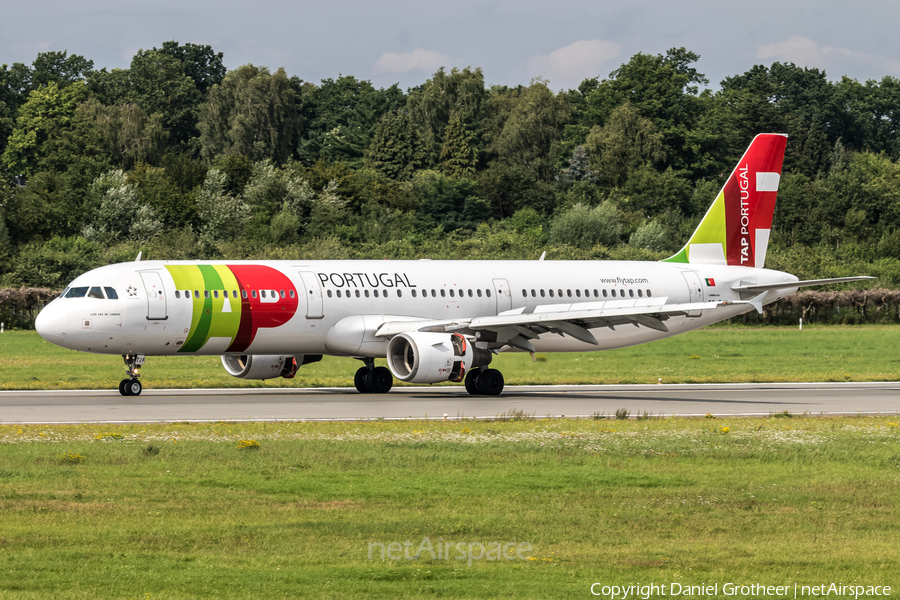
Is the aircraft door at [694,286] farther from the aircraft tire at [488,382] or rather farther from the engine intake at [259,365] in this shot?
the engine intake at [259,365]

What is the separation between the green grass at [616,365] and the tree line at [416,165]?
73.3 ft

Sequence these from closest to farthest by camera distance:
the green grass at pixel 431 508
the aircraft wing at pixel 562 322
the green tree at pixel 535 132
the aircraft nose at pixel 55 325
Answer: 1. the green grass at pixel 431 508
2. the aircraft nose at pixel 55 325
3. the aircraft wing at pixel 562 322
4. the green tree at pixel 535 132

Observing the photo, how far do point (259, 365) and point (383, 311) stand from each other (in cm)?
414

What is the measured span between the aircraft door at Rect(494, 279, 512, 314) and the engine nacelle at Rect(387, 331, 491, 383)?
402 cm

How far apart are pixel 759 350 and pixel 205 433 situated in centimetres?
4163

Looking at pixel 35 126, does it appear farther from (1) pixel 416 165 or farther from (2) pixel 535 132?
(2) pixel 535 132

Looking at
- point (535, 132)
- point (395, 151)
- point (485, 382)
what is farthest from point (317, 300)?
point (535, 132)

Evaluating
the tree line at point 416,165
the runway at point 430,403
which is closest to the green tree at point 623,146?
the tree line at point 416,165

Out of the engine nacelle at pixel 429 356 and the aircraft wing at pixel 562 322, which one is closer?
the engine nacelle at pixel 429 356

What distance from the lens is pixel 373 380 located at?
120 feet

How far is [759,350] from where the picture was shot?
60.0 meters

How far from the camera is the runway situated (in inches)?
1114

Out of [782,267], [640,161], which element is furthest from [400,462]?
[640,161]

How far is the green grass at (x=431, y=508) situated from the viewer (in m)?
12.4
